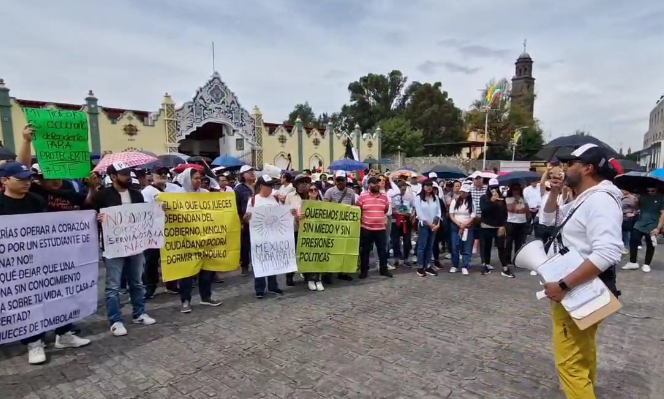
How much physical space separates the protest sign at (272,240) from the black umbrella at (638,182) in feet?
20.1

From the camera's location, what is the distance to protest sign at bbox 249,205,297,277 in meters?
6.21

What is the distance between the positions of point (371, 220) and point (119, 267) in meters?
4.00

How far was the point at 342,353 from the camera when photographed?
4293 millimetres

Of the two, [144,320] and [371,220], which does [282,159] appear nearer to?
[371,220]

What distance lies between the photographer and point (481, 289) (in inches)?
267

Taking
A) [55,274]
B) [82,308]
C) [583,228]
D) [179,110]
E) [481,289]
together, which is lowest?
[481,289]

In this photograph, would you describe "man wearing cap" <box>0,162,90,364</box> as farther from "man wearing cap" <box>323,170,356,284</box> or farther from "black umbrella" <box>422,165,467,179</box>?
"black umbrella" <box>422,165,467,179</box>

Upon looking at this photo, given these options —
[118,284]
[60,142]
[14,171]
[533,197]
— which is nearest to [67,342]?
[118,284]

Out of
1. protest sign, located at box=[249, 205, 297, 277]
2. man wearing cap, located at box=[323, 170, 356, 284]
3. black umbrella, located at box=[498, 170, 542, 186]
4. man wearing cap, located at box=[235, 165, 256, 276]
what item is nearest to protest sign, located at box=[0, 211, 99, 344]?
protest sign, located at box=[249, 205, 297, 277]

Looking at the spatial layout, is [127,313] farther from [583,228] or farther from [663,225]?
[663,225]

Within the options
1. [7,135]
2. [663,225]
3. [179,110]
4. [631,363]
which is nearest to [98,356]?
[631,363]

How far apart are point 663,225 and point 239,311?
24.6ft

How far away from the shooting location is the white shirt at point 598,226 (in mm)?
2469

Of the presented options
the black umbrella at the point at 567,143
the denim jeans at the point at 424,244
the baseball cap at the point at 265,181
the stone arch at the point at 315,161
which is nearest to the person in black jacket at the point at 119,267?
the baseball cap at the point at 265,181
